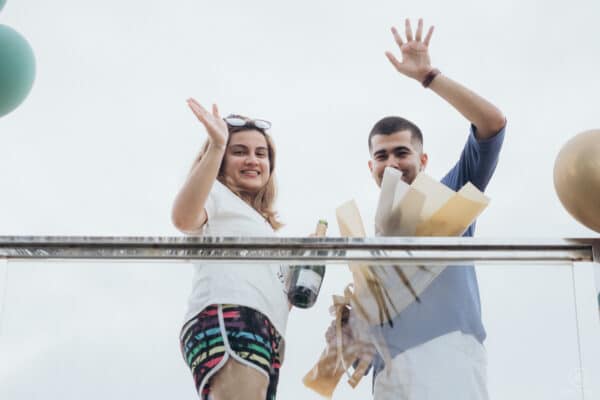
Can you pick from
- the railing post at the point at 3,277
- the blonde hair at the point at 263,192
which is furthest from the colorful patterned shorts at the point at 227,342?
the blonde hair at the point at 263,192

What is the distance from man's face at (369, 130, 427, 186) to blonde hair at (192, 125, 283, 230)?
31cm

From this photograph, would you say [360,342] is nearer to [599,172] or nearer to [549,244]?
[549,244]

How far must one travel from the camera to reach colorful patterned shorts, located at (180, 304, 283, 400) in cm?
205

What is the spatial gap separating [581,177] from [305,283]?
65cm

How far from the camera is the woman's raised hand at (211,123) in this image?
2.33 meters

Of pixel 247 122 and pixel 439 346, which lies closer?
pixel 439 346

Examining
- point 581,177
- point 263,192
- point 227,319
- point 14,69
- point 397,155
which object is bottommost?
point 227,319

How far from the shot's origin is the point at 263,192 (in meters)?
2.71

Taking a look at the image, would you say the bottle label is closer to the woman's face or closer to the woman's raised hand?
the woman's raised hand

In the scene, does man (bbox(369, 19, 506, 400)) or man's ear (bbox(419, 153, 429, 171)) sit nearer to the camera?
man (bbox(369, 19, 506, 400))

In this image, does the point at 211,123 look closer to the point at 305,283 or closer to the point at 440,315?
the point at 305,283

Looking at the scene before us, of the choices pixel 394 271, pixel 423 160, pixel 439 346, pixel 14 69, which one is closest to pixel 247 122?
pixel 423 160

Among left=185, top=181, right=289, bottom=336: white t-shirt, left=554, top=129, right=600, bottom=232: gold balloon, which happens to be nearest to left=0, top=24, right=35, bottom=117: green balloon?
left=185, top=181, right=289, bottom=336: white t-shirt

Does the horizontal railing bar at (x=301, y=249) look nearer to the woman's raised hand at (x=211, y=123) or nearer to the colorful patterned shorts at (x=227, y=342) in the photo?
the colorful patterned shorts at (x=227, y=342)
